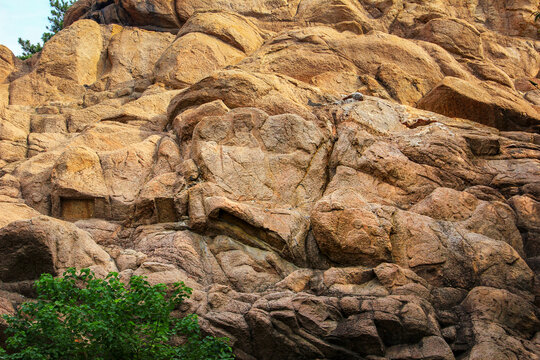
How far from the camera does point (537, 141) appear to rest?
21281 mm

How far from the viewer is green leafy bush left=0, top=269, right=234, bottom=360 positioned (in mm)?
11656

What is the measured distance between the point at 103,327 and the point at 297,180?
28.8ft

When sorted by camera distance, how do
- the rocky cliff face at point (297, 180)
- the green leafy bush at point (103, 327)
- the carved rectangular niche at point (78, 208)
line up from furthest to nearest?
the carved rectangular niche at point (78, 208), the rocky cliff face at point (297, 180), the green leafy bush at point (103, 327)

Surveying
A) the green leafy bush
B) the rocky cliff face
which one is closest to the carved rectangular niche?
the rocky cliff face

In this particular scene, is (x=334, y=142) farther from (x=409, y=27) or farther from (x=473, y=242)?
(x=409, y=27)

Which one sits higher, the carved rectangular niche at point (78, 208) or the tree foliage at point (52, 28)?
the tree foliage at point (52, 28)

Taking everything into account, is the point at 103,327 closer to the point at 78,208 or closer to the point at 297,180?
the point at 78,208

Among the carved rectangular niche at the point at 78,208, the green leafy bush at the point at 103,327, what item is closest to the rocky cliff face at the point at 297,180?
the carved rectangular niche at the point at 78,208

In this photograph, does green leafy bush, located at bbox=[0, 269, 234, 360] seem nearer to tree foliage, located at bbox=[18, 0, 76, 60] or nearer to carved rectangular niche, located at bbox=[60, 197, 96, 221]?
carved rectangular niche, located at bbox=[60, 197, 96, 221]

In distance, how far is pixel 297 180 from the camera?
18766 millimetres

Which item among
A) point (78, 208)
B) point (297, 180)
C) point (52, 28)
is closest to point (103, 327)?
point (78, 208)

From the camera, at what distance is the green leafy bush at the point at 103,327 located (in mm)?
11656

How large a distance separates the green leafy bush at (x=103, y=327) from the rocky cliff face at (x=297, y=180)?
3.50ft

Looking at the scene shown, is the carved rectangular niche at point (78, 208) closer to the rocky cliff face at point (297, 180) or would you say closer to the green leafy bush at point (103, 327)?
the rocky cliff face at point (297, 180)
